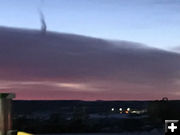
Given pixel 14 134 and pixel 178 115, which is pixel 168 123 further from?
pixel 178 115

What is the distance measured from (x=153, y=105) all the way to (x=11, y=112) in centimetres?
17021

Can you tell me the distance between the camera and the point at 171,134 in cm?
1003

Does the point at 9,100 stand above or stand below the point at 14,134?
above

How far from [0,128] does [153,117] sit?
7375 inches

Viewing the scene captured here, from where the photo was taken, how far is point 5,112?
13.7m

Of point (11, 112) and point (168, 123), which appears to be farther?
point (11, 112)

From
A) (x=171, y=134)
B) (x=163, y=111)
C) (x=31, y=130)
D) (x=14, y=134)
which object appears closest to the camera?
(x=171, y=134)

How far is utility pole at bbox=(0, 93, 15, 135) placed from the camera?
1361 cm

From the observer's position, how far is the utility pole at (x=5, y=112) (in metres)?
13.6

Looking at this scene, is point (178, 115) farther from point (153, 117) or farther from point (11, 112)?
point (11, 112)

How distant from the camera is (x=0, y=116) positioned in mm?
13633

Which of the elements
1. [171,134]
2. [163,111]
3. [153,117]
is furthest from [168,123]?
[153,117]

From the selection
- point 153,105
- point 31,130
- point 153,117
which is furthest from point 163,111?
point 31,130

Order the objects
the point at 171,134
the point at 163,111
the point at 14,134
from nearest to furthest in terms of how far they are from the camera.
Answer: the point at 171,134
the point at 14,134
the point at 163,111
